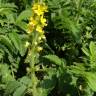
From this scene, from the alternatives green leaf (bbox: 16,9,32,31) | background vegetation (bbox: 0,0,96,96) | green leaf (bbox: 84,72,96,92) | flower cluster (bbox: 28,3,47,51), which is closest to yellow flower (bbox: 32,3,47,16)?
flower cluster (bbox: 28,3,47,51)

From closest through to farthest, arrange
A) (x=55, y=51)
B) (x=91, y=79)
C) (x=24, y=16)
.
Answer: (x=91, y=79), (x=24, y=16), (x=55, y=51)

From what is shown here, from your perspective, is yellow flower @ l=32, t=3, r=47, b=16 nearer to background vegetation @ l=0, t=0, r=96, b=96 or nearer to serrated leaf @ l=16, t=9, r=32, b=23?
background vegetation @ l=0, t=0, r=96, b=96

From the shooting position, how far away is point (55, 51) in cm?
448

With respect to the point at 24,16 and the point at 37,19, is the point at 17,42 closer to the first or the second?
the point at 24,16

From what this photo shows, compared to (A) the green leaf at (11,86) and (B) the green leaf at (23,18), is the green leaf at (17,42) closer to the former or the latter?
(B) the green leaf at (23,18)

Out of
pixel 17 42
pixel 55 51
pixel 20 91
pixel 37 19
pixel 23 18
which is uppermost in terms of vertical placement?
pixel 37 19

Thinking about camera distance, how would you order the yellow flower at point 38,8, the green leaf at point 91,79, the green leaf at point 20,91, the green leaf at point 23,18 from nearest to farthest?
the yellow flower at point 38,8, the green leaf at point 91,79, the green leaf at point 20,91, the green leaf at point 23,18

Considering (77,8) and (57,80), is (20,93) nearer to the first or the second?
(57,80)

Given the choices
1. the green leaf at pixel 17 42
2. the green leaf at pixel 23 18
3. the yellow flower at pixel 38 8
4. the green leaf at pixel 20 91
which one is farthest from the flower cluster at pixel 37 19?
the green leaf at pixel 23 18

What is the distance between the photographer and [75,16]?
4.35 meters

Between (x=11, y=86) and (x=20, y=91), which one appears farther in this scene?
(x=11, y=86)

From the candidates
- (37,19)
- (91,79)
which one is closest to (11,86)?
(91,79)

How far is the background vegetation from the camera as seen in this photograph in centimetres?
357

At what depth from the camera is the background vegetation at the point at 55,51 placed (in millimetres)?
3568
